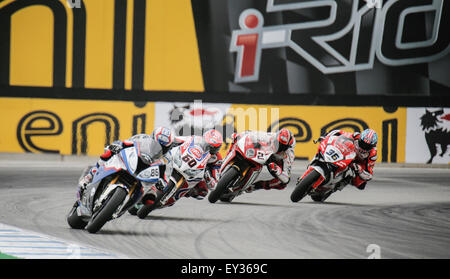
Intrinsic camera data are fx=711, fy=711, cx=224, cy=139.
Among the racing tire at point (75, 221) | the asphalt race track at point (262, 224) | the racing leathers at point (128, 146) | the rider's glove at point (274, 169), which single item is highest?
the racing leathers at point (128, 146)

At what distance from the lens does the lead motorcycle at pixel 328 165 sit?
10.7 metres

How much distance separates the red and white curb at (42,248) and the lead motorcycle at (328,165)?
A: 4.44m

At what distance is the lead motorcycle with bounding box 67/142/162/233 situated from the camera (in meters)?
7.37

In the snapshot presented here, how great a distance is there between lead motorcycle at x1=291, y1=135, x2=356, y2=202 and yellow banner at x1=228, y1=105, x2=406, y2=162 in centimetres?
766

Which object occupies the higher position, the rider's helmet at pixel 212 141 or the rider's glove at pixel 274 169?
the rider's helmet at pixel 212 141

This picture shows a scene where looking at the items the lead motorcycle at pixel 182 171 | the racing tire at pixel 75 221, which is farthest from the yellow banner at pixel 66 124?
the racing tire at pixel 75 221

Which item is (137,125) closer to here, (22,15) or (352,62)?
(22,15)

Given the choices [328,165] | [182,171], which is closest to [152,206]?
[182,171]

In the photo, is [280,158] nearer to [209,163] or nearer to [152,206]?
[209,163]

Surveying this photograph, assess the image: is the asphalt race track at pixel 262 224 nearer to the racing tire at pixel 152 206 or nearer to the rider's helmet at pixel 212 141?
the racing tire at pixel 152 206

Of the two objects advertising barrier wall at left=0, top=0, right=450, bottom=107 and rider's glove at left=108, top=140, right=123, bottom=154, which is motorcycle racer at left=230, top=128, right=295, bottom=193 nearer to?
rider's glove at left=108, top=140, right=123, bottom=154

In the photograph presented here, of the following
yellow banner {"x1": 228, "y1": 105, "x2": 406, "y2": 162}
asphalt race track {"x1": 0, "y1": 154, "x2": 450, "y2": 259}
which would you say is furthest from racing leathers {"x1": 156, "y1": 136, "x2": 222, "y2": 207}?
yellow banner {"x1": 228, "y1": 105, "x2": 406, "y2": 162}

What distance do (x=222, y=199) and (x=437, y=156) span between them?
9318 millimetres

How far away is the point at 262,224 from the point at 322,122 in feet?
32.9
